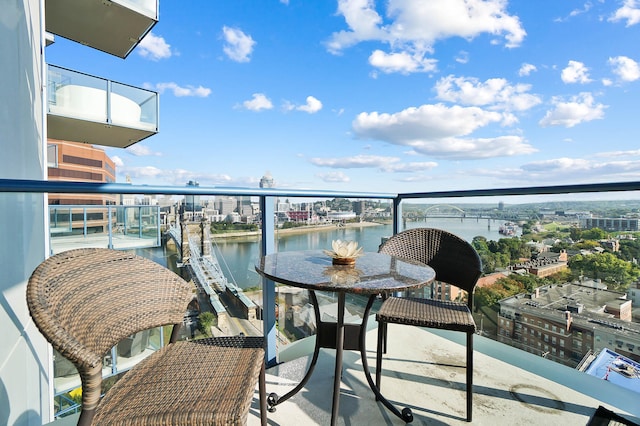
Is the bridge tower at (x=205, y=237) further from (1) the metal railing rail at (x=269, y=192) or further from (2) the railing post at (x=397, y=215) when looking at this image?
(2) the railing post at (x=397, y=215)

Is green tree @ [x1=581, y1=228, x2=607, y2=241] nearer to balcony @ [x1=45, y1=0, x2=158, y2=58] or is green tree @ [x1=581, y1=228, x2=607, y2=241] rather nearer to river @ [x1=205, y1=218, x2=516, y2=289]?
river @ [x1=205, y1=218, x2=516, y2=289]

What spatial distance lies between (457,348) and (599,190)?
1.47 metres

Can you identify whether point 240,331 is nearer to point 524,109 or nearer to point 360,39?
point 360,39

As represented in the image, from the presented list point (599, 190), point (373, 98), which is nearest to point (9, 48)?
point (599, 190)

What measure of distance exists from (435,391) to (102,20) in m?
9.64

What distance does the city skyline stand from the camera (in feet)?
42.5

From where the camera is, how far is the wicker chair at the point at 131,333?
34.7 inches

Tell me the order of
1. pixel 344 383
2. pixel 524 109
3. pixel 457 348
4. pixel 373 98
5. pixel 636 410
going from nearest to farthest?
pixel 636 410
pixel 344 383
pixel 457 348
pixel 373 98
pixel 524 109

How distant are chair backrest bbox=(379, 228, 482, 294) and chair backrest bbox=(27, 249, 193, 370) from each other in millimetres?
1508

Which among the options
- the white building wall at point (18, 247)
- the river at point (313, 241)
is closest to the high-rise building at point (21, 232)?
the white building wall at point (18, 247)

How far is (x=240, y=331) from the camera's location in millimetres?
2082

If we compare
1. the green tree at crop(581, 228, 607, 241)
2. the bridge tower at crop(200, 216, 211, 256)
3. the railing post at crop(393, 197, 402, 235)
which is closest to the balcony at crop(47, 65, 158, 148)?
the bridge tower at crop(200, 216, 211, 256)

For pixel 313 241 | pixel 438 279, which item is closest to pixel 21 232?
pixel 313 241

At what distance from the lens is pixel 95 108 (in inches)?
326
